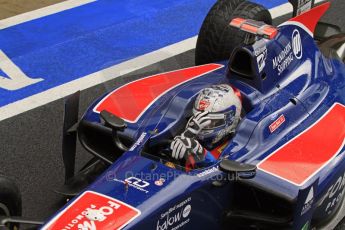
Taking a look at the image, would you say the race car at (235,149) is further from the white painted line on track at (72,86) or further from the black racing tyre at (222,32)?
the white painted line on track at (72,86)

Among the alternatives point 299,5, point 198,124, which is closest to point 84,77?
point 299,5

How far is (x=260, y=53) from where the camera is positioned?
466cm

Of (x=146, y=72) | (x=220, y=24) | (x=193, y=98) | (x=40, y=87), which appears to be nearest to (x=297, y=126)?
(x=193, y=98)

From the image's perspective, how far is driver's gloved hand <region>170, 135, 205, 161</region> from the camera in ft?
13.3

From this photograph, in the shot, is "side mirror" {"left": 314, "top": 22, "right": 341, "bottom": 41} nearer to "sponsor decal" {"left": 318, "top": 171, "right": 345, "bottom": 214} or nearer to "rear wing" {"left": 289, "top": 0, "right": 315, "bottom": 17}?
"rear wing" {"left": 289, "top": 0, "right": 315, "bottom": 17}

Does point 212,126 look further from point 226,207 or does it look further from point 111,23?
point 111,23

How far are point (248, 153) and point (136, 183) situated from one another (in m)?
0.80

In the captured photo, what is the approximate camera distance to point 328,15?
8.00m

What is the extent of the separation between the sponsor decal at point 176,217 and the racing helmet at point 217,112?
1.68ft

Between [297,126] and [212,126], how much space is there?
0.66 m

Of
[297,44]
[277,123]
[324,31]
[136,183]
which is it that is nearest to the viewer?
[136,183]

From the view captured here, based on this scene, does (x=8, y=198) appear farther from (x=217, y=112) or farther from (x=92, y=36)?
(x=92, y=36)

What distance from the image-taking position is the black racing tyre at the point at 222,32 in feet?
19.1

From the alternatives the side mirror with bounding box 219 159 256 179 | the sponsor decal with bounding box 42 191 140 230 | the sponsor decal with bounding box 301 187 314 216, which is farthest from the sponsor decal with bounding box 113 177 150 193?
the sponsor decal with bounding box 301 187 314 216
